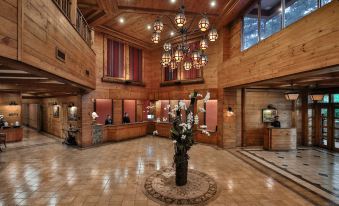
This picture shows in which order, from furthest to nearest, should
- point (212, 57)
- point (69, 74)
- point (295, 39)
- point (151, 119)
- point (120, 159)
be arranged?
1. point (151, 119)
2. point (212, 57)
3. point (120, 159)
4. point (69, 74)
5. point (295, 39)

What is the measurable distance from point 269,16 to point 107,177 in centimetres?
808

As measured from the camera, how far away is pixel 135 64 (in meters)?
12.0

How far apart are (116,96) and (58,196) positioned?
6.76 m

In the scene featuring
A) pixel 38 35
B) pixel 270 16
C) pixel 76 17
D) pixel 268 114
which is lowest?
pixel 268 114

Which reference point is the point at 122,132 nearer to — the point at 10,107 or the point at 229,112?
the point at 229,112

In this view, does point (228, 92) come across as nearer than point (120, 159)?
No

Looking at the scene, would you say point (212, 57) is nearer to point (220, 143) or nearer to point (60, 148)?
point (220, 143)

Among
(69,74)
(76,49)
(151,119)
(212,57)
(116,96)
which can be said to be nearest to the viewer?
(69,74)

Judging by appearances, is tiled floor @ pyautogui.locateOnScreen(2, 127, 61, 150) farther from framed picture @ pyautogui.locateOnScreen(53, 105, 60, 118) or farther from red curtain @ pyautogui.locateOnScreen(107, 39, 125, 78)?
red curtain @ pyautogui.locateOnScreen(107, 39, 125, 78)

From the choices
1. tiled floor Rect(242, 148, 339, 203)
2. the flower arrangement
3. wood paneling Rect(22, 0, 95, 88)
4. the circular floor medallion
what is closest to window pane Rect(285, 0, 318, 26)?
the flower arrangement

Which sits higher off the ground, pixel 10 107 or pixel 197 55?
pixel 197 55

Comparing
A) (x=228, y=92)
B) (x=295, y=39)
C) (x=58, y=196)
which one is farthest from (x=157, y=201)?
(x=228, y=92)

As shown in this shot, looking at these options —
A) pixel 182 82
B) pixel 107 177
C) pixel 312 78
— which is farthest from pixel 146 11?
pixel 312 78

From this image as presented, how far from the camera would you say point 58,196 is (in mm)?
4164
